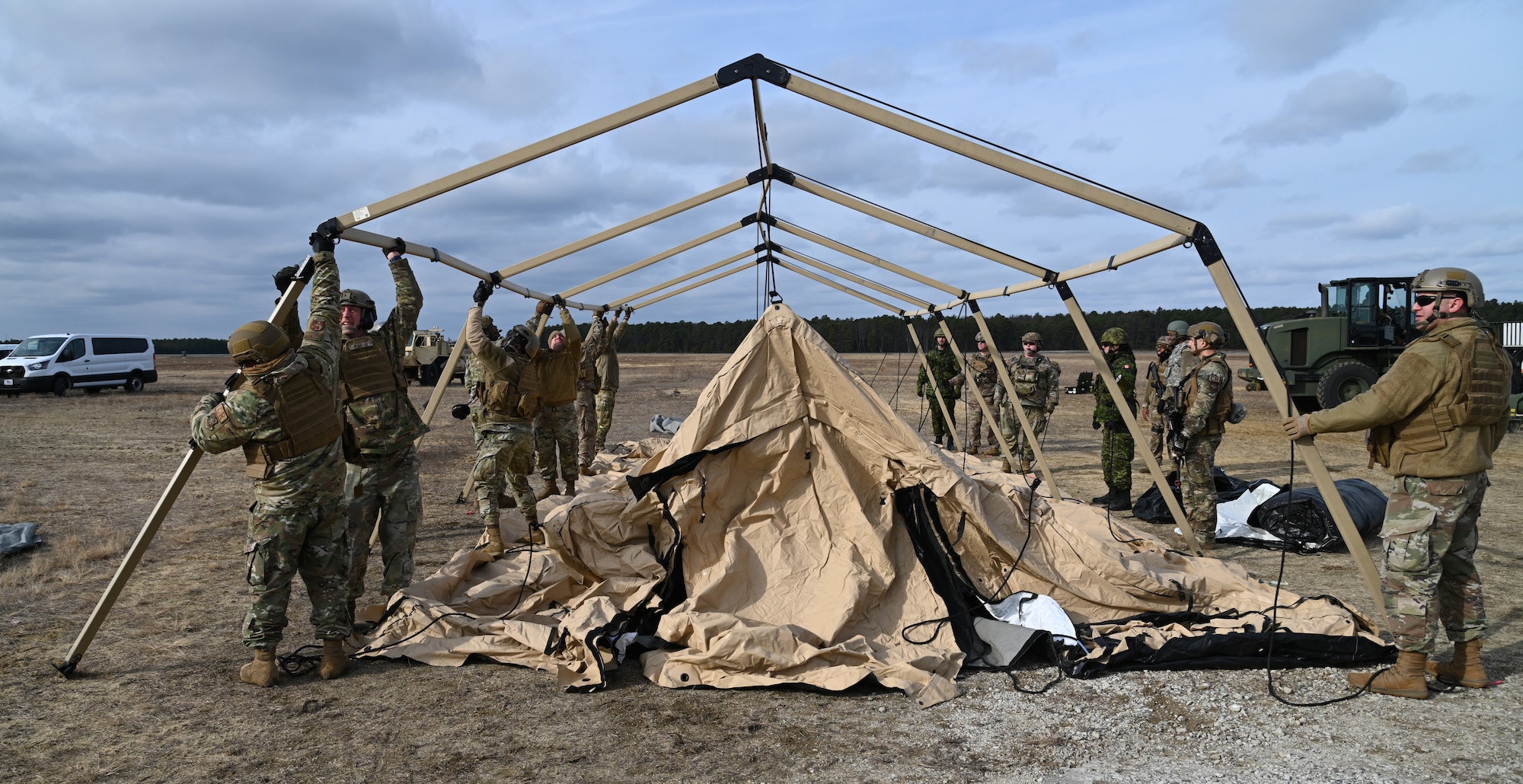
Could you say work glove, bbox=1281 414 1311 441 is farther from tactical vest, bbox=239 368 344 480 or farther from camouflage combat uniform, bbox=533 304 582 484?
camouflage combat uniform, bbox=533 304 582 484

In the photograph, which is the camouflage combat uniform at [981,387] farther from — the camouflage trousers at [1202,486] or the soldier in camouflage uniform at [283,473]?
the soldier in camouflage uniform at [283,473]

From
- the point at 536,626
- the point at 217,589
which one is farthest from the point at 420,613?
the point at 217,589

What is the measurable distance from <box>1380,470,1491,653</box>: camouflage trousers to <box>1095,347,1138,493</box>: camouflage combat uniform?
4.79 metres

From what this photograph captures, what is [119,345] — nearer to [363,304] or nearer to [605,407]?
[605,407]

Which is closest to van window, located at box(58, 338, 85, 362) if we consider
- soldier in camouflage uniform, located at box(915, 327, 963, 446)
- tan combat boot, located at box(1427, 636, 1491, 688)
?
soldier in camouflage uniform, located at box(915, 327, 963, 446)

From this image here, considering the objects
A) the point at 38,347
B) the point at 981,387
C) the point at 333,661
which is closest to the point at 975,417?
the point at 981,387

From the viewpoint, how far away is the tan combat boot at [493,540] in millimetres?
6668

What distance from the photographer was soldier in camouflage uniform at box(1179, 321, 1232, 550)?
724 cm

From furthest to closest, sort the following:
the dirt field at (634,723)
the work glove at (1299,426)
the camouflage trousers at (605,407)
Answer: the camouflage trousers at (605,407)
the work glove at (1299,426)
the dirt field at (634,723)

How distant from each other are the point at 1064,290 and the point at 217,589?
7420mm

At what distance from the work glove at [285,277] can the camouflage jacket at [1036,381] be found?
31.3 ft

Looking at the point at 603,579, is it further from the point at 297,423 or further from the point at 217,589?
the point at 217,589

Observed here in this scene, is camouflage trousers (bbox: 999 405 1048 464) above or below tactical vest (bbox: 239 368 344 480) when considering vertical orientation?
below

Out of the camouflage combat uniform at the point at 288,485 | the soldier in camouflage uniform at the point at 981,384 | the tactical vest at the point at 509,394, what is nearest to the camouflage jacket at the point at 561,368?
the tactical vest at the point at 509,394
